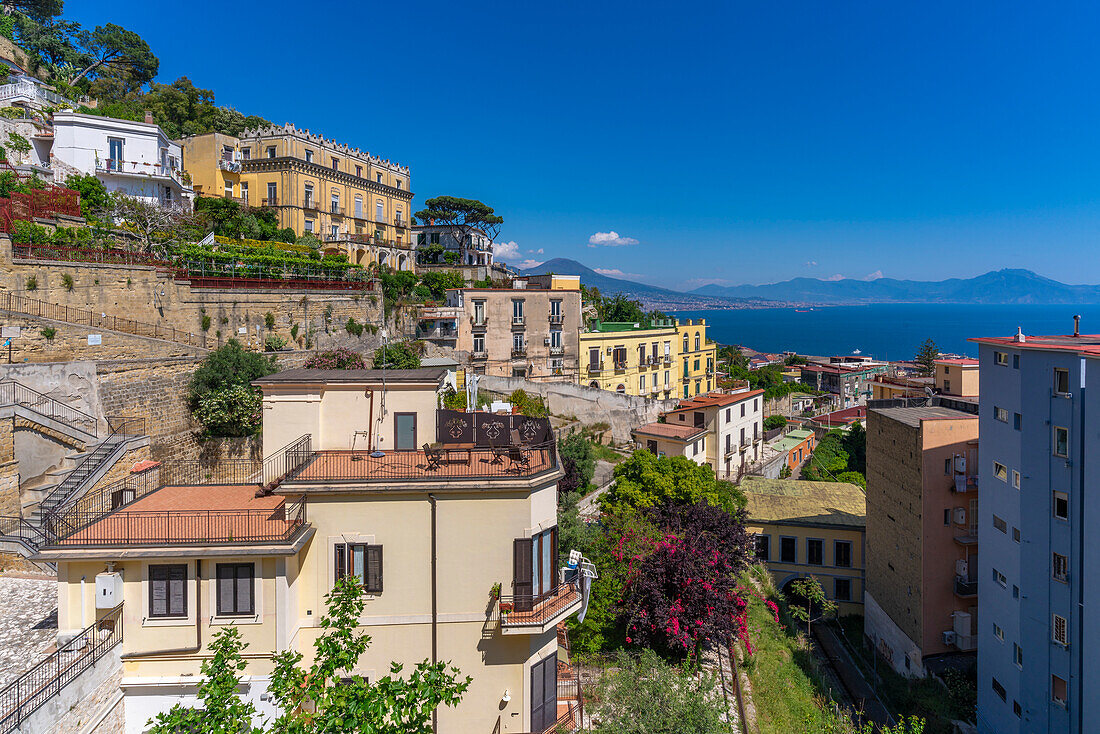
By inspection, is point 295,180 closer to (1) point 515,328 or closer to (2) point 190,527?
(1) point 515,328

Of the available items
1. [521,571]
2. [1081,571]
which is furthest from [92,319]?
[1081,571]

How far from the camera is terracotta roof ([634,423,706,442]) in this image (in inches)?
1180

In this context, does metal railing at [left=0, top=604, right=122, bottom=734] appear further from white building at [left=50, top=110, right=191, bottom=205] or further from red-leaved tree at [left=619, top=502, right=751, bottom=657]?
white building at [left=50, top=110, right=191, bottom=205]

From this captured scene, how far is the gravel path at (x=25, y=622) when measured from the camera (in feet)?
32.0

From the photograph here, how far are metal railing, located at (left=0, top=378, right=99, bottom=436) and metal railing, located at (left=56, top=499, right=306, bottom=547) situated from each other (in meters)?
7.87

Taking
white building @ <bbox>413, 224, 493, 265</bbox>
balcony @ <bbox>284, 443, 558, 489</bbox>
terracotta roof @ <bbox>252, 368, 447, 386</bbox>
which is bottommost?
balcony @ <bbox>284, 443, 558, 489</bbox>

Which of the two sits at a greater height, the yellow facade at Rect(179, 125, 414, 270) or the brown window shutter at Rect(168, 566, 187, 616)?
the yellow facade at Rect(179, 125, 414, 270)

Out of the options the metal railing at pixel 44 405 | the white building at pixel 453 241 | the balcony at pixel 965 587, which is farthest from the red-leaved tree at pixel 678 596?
the white building at pixel 453 241

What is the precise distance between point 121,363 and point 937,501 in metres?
28.8

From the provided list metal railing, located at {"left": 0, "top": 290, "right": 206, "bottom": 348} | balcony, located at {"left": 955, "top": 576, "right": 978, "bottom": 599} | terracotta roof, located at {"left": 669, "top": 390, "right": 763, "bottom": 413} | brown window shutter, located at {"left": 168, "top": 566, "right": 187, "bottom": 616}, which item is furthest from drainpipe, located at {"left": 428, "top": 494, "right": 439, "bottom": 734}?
terracotta roof, located at {"left": 669, "top": 390, "right": 763, "bottom": 413}

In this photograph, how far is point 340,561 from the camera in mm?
10734

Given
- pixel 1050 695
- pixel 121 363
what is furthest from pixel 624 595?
pixel 121 363

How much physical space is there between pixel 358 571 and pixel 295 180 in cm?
3627

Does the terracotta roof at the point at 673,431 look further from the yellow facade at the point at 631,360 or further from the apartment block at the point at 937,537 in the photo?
the apartment block at the point at 937,537
